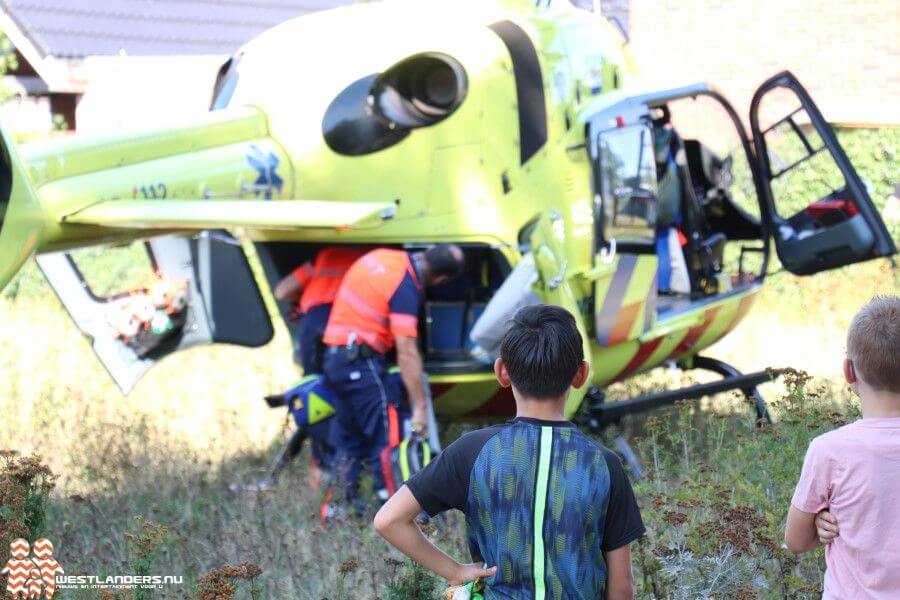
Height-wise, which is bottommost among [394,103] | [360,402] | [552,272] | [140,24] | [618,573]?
[618,573]

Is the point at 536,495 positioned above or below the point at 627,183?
below

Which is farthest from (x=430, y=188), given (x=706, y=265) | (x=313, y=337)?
(x=706, y=265)

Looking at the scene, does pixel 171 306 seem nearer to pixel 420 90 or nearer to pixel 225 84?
pixel 225 84

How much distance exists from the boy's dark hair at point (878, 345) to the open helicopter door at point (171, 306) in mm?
3938

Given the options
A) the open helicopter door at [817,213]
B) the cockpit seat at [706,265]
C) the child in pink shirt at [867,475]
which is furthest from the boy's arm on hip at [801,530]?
the cockpit seat at [706,265]

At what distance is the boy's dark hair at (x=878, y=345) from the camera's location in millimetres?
3018

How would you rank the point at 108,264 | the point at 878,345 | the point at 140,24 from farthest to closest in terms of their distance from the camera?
1. the point at 140,24
2. the point at 108,264
3. the point at 878,345

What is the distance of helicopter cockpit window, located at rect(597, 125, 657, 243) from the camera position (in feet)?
24.7

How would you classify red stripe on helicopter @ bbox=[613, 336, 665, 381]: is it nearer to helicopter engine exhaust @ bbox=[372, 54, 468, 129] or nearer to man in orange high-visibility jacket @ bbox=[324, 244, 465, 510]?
man in orange high-visibility jacket @ bbox=[324, 244, 465, 510]

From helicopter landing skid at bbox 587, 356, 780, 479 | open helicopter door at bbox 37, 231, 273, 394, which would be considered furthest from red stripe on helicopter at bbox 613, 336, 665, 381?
open helicopter door at bbox 37, 231, 273, 394

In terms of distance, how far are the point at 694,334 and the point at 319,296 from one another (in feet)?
9.27

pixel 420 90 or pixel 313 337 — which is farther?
pixel 313 337

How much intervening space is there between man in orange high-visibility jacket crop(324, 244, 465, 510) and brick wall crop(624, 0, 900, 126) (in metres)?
11.8

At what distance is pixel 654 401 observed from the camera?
25.8ft
